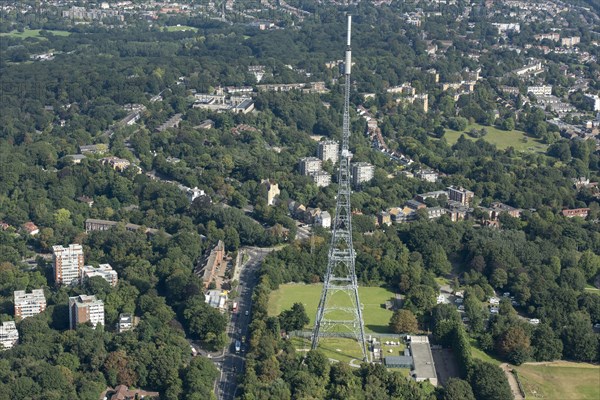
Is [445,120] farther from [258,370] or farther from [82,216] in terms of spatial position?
[258,370]

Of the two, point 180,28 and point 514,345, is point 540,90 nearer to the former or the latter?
point 180,28

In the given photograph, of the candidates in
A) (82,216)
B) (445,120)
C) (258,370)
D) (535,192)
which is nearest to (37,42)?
(445,120)

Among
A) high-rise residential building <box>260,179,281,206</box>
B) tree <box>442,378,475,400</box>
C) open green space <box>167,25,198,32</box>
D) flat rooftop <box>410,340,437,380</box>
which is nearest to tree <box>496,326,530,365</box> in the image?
flat rooftop <box>410,340,437,380</box>

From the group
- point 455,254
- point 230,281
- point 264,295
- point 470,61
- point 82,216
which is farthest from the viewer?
point 470,61

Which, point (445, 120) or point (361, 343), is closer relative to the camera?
point (361, 343)

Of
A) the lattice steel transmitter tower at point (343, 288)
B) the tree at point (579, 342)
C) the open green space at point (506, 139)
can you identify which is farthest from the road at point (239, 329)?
the open green space at point (506, 139)

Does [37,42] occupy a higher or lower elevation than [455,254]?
lower

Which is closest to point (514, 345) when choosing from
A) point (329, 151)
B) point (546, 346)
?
point (546, 346)

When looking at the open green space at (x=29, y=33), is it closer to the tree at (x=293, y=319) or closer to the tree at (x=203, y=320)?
the tree at (x=203, y=320)
